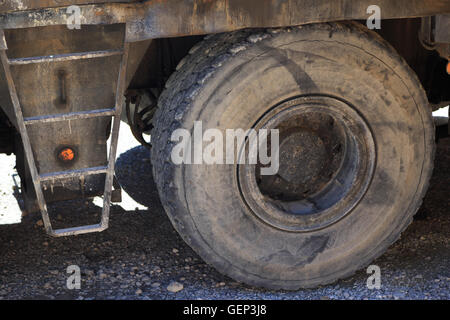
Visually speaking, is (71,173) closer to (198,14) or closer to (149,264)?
(149,264)

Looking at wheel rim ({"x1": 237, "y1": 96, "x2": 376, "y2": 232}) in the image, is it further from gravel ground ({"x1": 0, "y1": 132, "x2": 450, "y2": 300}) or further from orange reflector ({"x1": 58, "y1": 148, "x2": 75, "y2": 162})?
orange reflector ({"x1": 58, "y1": 148, "x2": 75, "y2": 162})

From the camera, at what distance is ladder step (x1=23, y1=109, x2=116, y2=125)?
3098 millimetres

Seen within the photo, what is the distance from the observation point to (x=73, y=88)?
10.3 ft

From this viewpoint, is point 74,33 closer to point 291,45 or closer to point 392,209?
point 291,45

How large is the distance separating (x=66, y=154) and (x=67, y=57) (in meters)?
0.52

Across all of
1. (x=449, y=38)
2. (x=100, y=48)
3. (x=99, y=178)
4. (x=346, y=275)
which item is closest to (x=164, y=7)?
(x=100, y=48)

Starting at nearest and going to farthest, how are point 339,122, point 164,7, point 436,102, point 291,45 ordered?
point 164,7 → point 291,45 → point 339,122 → point 436,102

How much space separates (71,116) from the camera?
3137mm

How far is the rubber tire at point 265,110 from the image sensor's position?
320cm

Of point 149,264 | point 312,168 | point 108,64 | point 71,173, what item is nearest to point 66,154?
point 71,173

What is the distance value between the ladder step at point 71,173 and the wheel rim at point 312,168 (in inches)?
27.6

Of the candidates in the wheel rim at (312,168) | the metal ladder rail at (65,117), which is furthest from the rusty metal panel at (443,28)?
the metal ladder rail at (65,117)

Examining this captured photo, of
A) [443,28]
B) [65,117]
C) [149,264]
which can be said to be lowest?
[149,264]

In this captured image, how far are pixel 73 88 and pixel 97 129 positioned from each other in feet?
0.82
